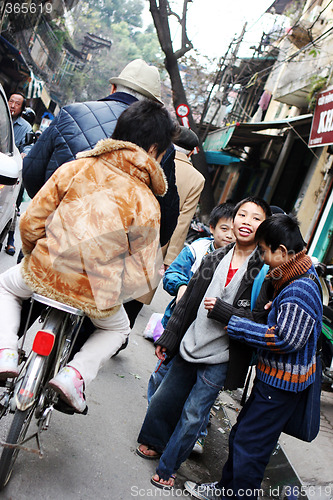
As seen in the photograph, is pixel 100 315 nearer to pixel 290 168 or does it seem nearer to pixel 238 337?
pixel 238 337

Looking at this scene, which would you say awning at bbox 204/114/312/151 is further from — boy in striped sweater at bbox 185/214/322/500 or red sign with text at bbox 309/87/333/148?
boy in striped sweater at bbox 185/214/322/500

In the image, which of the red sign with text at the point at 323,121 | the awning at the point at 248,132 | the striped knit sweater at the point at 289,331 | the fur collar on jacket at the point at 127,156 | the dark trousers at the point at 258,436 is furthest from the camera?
the awning at the point at 248,132

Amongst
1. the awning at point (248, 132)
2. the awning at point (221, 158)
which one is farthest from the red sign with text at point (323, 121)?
the awning at point (221, 158)

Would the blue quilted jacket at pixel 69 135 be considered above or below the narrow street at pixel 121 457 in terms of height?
above

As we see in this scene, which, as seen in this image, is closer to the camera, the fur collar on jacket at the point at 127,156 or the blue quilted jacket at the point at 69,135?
the fur collar on jacket at the point at 127,156

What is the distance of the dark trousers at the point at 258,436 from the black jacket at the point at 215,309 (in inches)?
8.4

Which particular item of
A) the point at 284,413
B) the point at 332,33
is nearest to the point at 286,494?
the point at 284,413

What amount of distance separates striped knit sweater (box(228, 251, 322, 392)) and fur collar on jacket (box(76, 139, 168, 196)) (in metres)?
0.92

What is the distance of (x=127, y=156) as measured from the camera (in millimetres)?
2629

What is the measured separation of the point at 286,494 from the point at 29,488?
1.77 metres

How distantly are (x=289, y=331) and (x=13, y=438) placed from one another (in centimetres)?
142

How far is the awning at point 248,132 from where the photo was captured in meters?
13.0

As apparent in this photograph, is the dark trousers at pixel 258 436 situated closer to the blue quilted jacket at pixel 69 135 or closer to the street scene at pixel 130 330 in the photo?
the street scene at pixel 130 330

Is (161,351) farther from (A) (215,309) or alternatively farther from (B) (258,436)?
(B) (258,436)
